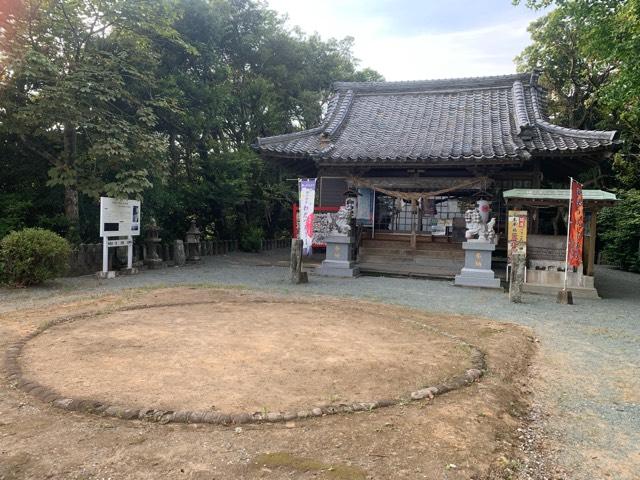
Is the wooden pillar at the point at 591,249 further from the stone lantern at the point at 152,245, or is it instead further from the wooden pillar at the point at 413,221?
the stone lantern at the point at 152,245

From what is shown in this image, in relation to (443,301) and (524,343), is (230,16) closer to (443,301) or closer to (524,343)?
(443,301)

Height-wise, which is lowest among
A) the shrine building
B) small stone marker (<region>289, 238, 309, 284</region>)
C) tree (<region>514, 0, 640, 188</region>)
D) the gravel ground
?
the gravel ground

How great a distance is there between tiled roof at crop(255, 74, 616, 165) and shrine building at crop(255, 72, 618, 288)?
0.11ft

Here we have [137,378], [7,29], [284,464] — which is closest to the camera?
[284,464]

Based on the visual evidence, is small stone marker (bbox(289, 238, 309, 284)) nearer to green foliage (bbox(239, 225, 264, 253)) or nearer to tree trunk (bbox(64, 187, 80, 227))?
tree trunk (bbox(64, 187, 80, 227))

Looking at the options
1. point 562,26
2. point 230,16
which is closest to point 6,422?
point 230,16

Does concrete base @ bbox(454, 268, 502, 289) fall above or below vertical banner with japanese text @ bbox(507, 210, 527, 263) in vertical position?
below

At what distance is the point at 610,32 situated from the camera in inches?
447

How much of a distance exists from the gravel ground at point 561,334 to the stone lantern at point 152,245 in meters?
0.71

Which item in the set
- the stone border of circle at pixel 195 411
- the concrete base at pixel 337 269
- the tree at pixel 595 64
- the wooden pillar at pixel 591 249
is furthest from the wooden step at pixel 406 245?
the stone border of circle at pixel 195 411

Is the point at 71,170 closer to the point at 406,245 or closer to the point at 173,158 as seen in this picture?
the point at 173,158

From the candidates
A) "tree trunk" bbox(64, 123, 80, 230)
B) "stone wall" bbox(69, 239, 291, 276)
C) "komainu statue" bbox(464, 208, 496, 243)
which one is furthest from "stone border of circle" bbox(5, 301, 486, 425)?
"tree trunk" bbox(64, 123, 80, 230)

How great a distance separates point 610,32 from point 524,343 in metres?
9.77

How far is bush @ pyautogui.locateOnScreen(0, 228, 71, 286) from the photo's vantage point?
905cm
